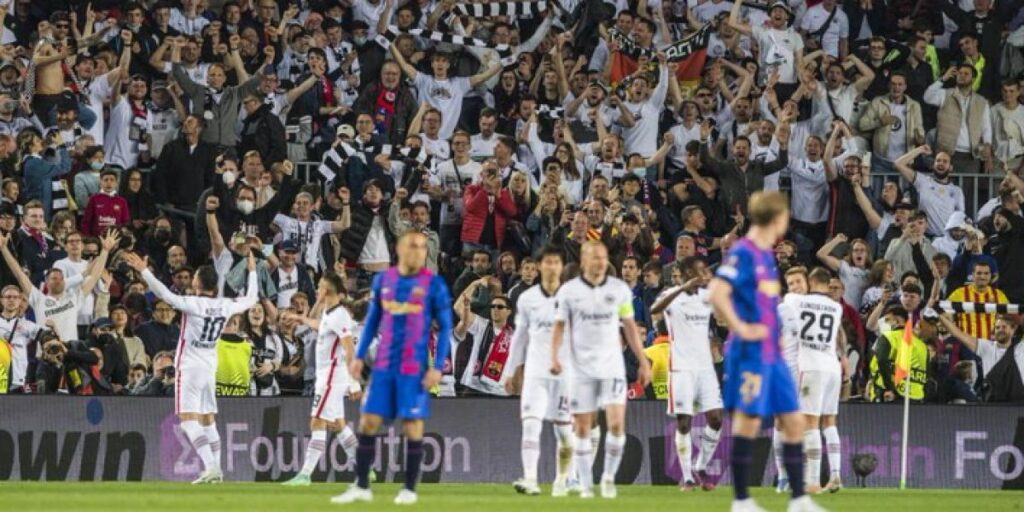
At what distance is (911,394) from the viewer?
2562 centimetres

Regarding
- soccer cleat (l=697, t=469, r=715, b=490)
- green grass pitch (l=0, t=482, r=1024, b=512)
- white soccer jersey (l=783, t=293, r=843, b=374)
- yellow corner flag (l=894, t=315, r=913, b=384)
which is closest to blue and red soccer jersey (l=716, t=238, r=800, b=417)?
green grass pitch (l=0, t=482, r=1024, b=512)

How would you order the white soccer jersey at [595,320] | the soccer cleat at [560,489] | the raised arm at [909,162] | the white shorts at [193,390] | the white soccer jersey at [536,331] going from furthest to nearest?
the raised arm at [909,162] < the white shorts at [193,390] < the white soccer jersey at [536,331] < the soccer cleat at [560,489] < the white soccer jersey at [595,320]

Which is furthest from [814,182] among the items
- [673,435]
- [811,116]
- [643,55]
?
[673,435]

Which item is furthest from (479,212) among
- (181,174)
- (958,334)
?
(958,334)

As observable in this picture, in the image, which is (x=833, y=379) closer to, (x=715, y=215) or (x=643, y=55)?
(x=715, y=215)

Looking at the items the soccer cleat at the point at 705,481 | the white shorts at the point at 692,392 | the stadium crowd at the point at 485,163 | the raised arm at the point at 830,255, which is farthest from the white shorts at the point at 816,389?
the raised arm at the point at 830,255

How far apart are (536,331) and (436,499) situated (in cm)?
236

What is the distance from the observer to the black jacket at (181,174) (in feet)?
93.5

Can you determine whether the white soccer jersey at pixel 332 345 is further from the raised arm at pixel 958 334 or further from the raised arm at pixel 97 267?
the raised arm at pixel 958 334

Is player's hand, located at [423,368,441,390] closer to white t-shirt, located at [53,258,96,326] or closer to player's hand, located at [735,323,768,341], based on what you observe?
player's hand, located at [735,323,768,341]

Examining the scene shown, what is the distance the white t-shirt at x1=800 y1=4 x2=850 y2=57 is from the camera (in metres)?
33.0

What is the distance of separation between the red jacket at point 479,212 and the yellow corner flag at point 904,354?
19.3 feet

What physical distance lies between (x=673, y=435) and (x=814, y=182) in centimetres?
630

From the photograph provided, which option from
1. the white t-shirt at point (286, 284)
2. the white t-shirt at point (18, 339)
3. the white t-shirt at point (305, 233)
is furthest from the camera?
the white t-shirt at point (305, 233)
